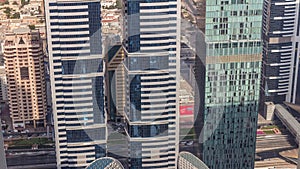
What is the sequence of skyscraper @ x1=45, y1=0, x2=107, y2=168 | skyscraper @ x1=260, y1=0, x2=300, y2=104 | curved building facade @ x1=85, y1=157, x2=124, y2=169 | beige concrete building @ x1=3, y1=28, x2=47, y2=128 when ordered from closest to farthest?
1. curved building facade @ x1=85, y1=157, x2=124, y2=169
2. skyscraper @ x1=45, y1=0, x2=107, y2=168
3. beige concrete building @ x1=3, y1=28, x2=47, y2=128
4. skyscraper @ x1=260, y1=0, x2=300, y2=104

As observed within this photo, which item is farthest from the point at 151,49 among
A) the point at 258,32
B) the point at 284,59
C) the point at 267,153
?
the point at 284,59

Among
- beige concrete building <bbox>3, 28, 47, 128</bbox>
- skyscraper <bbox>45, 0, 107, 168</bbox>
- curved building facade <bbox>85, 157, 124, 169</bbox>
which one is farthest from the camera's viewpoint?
beige concrete building <bbox>3, 28, 47, 128</bbox>

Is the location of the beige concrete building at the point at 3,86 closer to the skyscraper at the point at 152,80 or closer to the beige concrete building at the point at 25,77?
the beige concrete building at the point at 25,77

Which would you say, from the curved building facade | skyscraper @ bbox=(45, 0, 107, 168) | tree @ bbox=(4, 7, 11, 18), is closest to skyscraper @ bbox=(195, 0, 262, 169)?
skyscraper @ bbox=(45, 0, 107, 168)

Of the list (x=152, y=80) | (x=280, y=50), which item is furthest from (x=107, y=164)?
(x=280, y=50)

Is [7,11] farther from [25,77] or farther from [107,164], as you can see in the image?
[107,164]

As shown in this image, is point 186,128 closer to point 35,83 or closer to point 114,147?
point 114,147

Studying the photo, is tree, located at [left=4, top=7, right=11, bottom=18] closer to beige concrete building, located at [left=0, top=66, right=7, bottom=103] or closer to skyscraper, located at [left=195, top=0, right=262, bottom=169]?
beige concrete building, located at [left=0, top=66, right=7, bottom=103]
